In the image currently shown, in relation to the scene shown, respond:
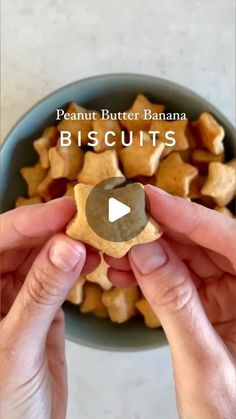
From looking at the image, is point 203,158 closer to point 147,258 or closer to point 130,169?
point 130,169

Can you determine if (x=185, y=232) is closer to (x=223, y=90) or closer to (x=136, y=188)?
(x=136, y=188)

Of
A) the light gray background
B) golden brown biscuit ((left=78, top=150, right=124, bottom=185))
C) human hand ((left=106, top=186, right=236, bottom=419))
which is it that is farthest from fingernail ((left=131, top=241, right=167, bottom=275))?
Result: the light gray background

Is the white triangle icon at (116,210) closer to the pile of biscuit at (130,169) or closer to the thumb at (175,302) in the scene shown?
the thumb at (175,302)

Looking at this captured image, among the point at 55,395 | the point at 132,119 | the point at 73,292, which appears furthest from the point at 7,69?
the point at 55,395

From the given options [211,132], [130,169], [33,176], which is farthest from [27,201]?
[211,132]

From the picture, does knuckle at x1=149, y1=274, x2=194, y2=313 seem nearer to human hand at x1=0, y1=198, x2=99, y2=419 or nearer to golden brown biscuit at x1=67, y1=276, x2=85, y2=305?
human hand at x1=0, y1=198, x2=99, y2=419
